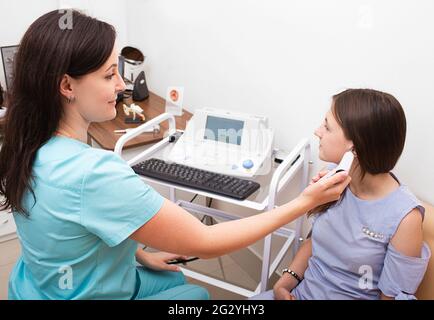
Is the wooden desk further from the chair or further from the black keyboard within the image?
the chair

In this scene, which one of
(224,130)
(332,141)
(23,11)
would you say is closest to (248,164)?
(224,130)

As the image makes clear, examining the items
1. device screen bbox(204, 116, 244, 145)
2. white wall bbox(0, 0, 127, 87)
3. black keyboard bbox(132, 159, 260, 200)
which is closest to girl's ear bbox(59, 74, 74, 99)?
black keyboard bbox(132, 159, 260, 200)

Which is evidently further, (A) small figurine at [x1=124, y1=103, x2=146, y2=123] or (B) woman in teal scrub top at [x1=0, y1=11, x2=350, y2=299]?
(A) small figurine at [x1=124, y1=103, x2=146, y2=123]

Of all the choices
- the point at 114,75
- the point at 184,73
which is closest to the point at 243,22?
the point at 184,73

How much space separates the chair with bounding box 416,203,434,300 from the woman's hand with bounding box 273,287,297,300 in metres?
Result: 0.38

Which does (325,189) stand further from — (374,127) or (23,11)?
(23,11)

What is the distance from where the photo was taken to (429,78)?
1182mm

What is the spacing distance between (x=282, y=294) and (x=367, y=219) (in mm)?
378

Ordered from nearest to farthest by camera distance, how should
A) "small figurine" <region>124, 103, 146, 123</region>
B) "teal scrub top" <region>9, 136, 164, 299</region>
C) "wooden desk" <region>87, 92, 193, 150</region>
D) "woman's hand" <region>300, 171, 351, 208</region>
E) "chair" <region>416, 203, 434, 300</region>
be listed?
"teal scrub top" <region>9, 136, 164, 299</region>, "woman's hand" <region>300, 171, 351, 208</region>, "chair" <region>416, 203, 434, 300</region>, "wooden desk" <region>87, 92, 193, 150</region>, "small figurine" <region>124, 103, 146, 123</region>

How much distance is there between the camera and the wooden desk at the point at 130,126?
189 centimetres

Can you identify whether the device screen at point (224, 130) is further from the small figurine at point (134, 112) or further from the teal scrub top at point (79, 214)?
the teal scrub top at point (79, 214)

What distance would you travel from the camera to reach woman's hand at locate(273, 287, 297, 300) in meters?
1.30

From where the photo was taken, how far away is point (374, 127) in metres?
1.09
